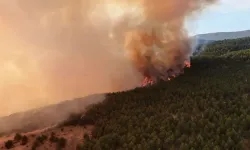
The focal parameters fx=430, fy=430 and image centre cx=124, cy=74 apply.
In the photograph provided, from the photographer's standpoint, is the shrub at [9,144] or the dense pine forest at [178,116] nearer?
the dense pine forest at [178,116]

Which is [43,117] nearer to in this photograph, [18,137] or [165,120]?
[18,137]

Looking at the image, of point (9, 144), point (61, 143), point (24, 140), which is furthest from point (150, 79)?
point (9, 144)

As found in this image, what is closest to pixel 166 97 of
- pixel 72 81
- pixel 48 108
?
pixel 48 108

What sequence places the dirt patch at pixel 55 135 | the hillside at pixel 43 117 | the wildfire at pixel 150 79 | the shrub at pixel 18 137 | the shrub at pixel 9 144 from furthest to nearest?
the wildfire at pixel 150 79
the hillside at pixel 43 117
the shrub at pixel 18 137
the shrub at pixel 9 144
the dirt patch at pixel 55 135

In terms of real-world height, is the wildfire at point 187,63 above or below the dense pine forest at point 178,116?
above

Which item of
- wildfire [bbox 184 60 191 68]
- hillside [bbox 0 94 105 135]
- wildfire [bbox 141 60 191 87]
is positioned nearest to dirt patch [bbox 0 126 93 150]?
hillside [bbox 0 94 105 135]

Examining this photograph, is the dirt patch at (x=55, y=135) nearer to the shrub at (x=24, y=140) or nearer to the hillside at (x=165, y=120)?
the hillside at (x=165, y=120)

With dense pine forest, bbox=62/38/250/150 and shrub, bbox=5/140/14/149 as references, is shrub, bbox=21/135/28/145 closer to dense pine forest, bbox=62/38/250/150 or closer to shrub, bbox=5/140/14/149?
shrub, bbox=5/140/14/149

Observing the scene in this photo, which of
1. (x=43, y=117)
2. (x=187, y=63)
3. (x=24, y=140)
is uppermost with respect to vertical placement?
(x=187, y=63)

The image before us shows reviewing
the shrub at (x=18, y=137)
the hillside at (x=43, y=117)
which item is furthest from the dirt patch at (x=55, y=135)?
the hillside at (x=43, y=117)
